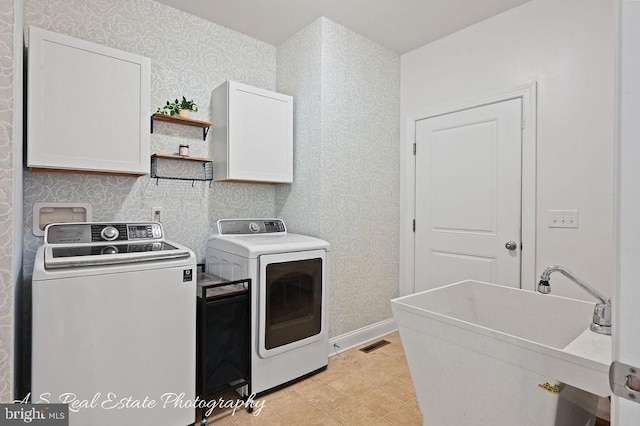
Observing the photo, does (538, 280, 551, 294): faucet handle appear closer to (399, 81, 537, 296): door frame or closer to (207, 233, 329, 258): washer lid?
(399, 81, 537, 296): door frame

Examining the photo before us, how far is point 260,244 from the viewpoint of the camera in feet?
7.18

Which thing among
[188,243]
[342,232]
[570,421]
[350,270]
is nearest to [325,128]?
[342,232]

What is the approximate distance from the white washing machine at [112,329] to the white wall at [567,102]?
2414 millimetres

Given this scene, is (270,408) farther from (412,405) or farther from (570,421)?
(570,421)

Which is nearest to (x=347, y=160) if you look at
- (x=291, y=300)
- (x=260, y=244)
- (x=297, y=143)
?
(x=297, y=143)

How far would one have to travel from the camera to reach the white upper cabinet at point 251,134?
8.14 feet

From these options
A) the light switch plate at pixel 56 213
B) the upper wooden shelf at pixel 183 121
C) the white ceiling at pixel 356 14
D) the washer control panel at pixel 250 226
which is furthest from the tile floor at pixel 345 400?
the white ceiling at pixel 356 14

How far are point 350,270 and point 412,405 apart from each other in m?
1.14

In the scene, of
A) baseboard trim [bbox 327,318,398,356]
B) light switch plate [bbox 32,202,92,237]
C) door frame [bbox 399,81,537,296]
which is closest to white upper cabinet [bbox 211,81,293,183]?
light switch plate [bbox 32,202,92,237]

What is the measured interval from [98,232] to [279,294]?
116cm

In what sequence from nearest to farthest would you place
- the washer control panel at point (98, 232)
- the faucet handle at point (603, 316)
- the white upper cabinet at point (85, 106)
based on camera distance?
1. the faucet handle at point (603, 316)
2. the white upper cabinet at point (85, 106)
3. the washer control panel at point (98, 232)

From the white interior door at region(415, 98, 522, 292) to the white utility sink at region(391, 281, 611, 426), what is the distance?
2.95ft

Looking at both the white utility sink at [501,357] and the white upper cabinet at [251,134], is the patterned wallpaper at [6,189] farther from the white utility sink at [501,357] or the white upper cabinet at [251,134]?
the white utility sink at [501,357]

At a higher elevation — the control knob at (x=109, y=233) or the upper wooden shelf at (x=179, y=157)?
the upper wooden shelf at (x=179, y=157)
